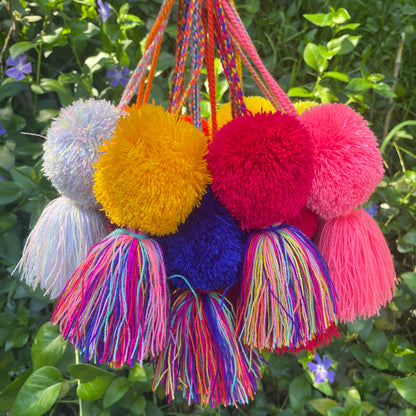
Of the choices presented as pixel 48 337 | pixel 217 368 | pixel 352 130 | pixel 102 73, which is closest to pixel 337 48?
pixel 352 130

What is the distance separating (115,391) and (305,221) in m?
0.53

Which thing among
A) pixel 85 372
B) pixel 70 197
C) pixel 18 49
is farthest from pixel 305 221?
pixel 18 49

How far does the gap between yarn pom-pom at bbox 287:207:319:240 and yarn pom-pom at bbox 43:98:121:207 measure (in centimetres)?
23

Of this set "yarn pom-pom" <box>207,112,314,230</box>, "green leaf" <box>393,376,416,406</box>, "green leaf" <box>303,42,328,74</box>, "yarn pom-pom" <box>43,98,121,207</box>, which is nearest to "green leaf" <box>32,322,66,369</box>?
"yarn pom-pom" <box>43,98,121,207</box>

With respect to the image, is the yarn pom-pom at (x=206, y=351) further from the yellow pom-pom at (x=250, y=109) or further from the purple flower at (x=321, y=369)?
the purple flower at (x=321, y=369)

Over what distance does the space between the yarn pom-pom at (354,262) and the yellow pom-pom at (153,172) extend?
17 centimetres

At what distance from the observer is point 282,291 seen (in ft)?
1.30

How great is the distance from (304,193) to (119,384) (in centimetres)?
57

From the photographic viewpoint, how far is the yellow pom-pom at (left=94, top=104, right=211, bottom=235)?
14.5 inches

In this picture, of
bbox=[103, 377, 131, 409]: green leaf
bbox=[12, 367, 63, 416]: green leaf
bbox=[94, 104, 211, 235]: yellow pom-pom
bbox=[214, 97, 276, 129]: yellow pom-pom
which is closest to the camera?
bbox=[94, 104, 211, 235]: yellow pom-pom

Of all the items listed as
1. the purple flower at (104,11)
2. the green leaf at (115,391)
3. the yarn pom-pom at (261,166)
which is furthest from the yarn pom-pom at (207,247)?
the purple flower at (104,11)

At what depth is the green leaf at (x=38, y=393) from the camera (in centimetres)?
63

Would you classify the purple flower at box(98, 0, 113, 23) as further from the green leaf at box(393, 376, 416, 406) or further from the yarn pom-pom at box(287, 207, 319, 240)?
the green leaf at box(393, 376, 416, 406)

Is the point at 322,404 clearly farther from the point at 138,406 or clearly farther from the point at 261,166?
the point at 261,166
